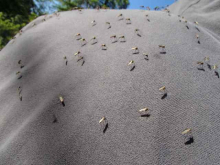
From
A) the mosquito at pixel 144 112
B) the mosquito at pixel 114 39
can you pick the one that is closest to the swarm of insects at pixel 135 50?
the mosquito at pixel 114 39

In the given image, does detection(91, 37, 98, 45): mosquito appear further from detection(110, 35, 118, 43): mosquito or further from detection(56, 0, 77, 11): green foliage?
detection(56, 0, 77, 11): green foliage

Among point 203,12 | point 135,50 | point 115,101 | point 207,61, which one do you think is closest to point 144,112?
point 115,101

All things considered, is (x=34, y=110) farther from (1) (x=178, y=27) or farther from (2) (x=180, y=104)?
(1) (x=178, y=27)

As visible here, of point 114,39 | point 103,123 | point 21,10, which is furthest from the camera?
point 21,10

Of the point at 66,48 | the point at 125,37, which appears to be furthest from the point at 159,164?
the point at 66,48

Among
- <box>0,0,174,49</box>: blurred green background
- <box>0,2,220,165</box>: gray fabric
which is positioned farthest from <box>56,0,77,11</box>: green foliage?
<box>0,2,220,165</box>: gray fabric

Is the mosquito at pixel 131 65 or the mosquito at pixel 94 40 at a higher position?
the mosquito at pixel 94 40

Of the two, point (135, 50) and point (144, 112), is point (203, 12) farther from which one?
point (144, 112)

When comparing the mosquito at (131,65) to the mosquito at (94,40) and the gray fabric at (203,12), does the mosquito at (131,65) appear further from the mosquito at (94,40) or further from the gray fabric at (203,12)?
the gray fabric at (203,12)
